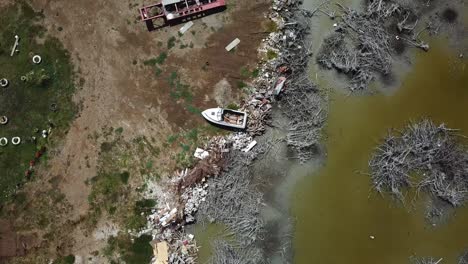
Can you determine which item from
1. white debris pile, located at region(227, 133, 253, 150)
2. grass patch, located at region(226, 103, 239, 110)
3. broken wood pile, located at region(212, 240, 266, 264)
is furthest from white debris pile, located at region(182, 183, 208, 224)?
grass patch, located at region(226, 103, 239, 110)

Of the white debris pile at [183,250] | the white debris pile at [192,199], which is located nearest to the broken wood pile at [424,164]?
the white debris pile at [192,199]

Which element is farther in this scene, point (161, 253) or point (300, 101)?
point (300, 101)

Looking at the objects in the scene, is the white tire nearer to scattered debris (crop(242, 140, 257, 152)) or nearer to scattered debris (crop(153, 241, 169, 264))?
scattered debris (crop(153, 241, 169, 264))

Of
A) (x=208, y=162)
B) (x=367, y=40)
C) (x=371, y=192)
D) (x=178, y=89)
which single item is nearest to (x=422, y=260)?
(x=371, y=192)

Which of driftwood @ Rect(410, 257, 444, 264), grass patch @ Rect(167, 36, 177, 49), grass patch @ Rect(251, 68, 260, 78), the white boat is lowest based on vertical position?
driftwood @ Rect(410, 257, 444, 264)

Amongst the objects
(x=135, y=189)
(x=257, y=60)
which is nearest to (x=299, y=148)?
(x=257, y=60)

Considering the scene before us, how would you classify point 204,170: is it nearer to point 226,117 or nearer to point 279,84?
point 226,117
